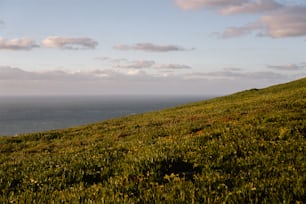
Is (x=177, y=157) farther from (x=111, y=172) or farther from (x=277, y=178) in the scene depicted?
(x=277, y=178)

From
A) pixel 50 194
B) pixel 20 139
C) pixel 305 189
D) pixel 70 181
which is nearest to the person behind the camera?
pixel 305 189

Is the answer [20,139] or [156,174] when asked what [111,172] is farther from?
[20,139]

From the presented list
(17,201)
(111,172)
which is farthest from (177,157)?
(17,201)

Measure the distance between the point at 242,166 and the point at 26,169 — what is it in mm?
7691

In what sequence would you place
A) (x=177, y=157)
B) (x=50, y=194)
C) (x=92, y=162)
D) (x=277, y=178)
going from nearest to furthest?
(x=277, y=178) < (x=50, y=194) < (x=177, y=157) < (x=92, y=162)

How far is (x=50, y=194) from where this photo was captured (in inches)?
326

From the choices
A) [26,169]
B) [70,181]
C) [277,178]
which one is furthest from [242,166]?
[26,169]

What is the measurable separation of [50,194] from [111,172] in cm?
223

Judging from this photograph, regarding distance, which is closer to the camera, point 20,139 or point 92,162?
point 92,162

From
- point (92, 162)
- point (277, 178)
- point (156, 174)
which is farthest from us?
point (92, 162)

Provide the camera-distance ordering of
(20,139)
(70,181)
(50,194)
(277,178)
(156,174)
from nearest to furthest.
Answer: (277,178), (50,194), (156,174), (70,181), (20,139)

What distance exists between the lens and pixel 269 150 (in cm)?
1043

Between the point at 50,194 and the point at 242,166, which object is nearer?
the point at 50,194

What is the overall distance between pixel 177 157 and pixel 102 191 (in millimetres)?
3189
